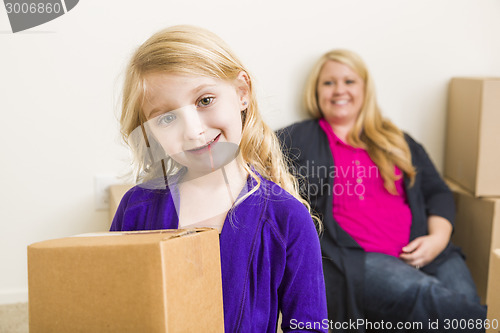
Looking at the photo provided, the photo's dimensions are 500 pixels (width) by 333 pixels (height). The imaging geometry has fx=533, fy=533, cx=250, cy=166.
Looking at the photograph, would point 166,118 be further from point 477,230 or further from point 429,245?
point 477,230

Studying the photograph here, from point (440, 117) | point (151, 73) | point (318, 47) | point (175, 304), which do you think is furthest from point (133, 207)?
point (440, 117)

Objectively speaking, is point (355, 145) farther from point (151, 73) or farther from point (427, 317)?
point (151, 73)

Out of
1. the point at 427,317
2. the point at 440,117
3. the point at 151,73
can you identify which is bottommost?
the point at 427,317

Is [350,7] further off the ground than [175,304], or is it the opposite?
[350,7]

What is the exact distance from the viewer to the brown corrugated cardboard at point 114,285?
0.57 meters

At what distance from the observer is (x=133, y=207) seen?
2.89 ft

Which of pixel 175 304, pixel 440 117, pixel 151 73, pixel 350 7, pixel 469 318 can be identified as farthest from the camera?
pixel 440 117

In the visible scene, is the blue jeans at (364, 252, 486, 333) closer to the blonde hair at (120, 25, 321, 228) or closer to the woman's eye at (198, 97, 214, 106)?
the blonde hair at (120, 25, 321, 228)

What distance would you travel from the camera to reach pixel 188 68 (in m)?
0.77

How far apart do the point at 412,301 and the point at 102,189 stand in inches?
38.7

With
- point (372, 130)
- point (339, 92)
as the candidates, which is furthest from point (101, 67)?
point (372, 130)

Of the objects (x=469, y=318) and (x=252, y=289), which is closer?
(x=252, y=289)

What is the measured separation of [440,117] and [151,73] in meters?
1.44

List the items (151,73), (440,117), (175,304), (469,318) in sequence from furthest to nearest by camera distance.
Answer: (440,117) → (469,318) → (151,73) → (175,304)
